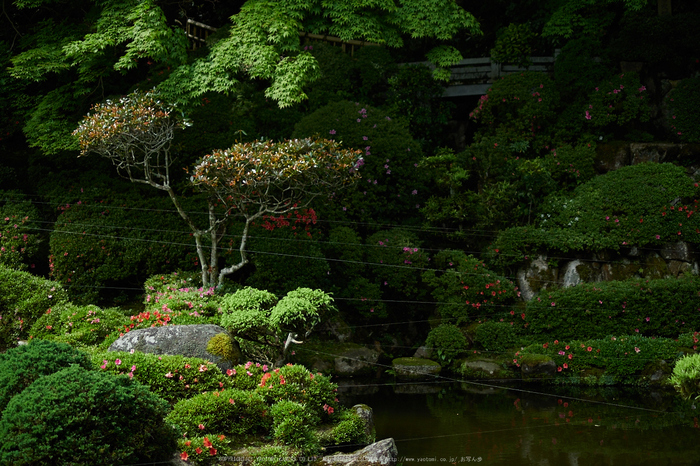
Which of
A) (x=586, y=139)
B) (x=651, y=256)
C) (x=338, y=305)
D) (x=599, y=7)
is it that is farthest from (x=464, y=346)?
(x=599, y=7)

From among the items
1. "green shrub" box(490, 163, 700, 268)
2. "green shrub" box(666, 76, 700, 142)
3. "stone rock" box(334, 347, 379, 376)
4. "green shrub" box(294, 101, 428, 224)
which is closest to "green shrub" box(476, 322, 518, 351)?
"green shrub" box(490, 163, 700, 268)

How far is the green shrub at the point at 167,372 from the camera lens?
6180 mm

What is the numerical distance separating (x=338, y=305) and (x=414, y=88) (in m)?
6.18

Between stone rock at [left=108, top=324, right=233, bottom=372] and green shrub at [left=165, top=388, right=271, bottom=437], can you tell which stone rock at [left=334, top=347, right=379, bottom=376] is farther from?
green shrub at [left=165, top=388, right=271, bottom=437]

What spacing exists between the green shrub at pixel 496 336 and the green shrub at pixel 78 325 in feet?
19.2

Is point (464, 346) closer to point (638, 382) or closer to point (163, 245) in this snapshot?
point (638, 382)

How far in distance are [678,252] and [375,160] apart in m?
6.10

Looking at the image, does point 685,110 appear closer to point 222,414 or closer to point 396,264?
point 396,264

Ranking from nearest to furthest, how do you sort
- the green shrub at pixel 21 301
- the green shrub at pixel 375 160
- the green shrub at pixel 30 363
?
the green shrub at pixel 30 363 < the green shrub at pixel 21 301 < the green shrub at pixel 375 160

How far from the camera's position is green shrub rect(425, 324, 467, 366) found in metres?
10.3

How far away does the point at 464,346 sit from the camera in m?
10.5

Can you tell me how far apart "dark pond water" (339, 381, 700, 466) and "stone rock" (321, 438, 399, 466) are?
0.50 m

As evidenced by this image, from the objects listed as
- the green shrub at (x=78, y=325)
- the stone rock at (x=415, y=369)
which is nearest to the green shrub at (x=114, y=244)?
the green shrub at (x=78, y=325)

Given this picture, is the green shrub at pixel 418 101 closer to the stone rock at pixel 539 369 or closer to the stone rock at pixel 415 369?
the stone rock at pixel 415 369
